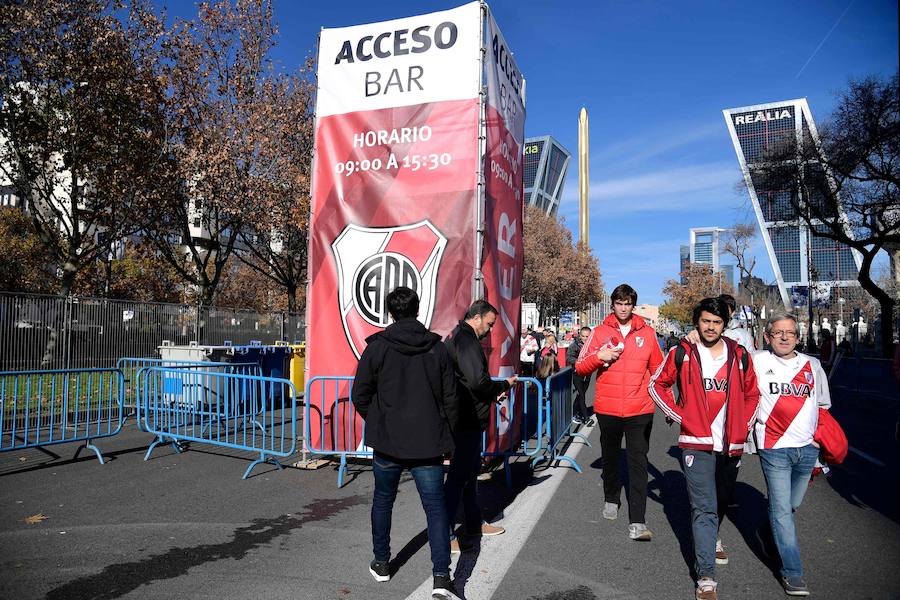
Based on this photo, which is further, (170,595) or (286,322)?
(286,322)

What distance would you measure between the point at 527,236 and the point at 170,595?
1860 inches

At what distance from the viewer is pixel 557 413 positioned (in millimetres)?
8109

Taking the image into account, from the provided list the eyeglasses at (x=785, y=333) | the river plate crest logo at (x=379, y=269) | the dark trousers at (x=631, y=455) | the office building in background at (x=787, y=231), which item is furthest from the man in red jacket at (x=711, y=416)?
the office building in background at (x=787, y=231)

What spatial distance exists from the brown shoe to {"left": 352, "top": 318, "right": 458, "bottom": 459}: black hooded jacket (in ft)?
5.50

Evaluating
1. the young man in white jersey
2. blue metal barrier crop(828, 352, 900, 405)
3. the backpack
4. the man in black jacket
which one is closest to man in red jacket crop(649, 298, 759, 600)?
the young man in white jersey

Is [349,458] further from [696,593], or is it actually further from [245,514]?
[696,593]

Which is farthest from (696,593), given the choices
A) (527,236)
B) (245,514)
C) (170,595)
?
(527,236)

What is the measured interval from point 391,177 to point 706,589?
502 cm

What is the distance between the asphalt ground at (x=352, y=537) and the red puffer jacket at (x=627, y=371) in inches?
39.4

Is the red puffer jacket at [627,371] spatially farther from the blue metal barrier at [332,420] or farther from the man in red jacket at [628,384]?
the blue metal barrier at [332,420]

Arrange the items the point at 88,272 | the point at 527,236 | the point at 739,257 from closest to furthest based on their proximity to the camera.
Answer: the point at 88,272 → the point at 527,236 → the point at 739,257

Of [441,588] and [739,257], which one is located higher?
[739,257]

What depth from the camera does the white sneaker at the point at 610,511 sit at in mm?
5355

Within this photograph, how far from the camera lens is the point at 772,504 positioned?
3.96 m
